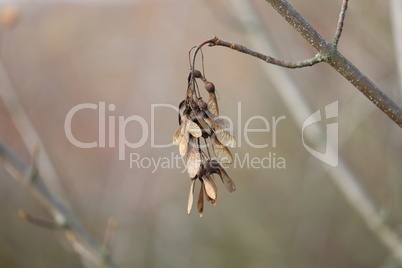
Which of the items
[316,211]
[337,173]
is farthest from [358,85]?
[316,211]

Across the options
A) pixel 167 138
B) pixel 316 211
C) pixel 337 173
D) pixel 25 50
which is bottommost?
pixel 316 211

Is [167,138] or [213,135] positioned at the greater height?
[167,138]

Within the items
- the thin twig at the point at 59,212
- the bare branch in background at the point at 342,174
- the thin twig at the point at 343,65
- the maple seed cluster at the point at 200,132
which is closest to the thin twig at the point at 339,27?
the thin twig at the point at 343,65

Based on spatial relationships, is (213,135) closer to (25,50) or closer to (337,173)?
(337,173)

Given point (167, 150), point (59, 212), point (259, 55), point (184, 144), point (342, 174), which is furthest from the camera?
point (167, 150)

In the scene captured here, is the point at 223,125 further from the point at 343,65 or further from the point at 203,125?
the point at 343,65

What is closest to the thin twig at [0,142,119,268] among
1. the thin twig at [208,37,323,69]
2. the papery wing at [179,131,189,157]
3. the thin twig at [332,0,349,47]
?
the papery wing at [179,131,189,157]

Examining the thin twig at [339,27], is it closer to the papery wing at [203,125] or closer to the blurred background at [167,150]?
the papery wing at [203,125]

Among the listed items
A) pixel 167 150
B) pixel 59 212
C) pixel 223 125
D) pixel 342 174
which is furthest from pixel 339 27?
pixel 167 150

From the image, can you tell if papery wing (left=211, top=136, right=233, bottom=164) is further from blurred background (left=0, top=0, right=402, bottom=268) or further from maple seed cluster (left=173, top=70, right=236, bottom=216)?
blurred background (left=0, top=0, right=402, bottom=268)
